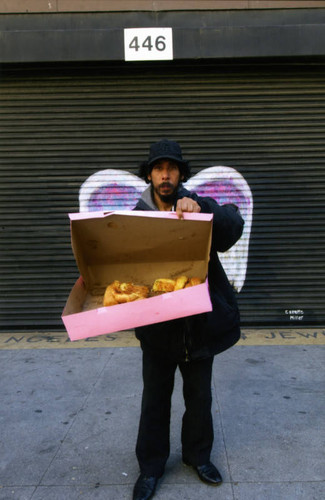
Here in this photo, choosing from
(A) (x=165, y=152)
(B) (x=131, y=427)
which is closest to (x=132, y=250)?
(A) (x=165, y=152)

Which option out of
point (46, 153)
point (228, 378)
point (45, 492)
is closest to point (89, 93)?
point (46, 153)

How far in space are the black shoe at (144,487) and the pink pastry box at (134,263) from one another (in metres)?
1.05

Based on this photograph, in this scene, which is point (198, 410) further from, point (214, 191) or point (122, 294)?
point (214, 191)

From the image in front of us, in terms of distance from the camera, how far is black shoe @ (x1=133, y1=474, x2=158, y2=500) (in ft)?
7.77

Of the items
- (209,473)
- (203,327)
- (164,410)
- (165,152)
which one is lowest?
(209,473)

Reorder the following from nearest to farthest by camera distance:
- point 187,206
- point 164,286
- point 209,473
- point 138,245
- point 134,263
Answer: point 187,206
point 164,286
point 138,245
point 134,263
point 209,473

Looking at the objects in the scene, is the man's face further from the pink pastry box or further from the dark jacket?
the pink pastry box

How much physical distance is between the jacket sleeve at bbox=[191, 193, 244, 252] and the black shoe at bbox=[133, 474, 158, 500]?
4.55 feet

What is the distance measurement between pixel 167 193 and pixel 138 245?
1.05 ft

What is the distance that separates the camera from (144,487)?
2.41 meters

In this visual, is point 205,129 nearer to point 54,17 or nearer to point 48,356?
point 54,17

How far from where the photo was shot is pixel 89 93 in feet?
18.2

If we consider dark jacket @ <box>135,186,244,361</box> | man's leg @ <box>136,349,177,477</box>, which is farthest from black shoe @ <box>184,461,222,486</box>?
dark jacket @ <box>135,186,244,361</box>

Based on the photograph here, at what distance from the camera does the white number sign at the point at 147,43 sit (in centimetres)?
520
